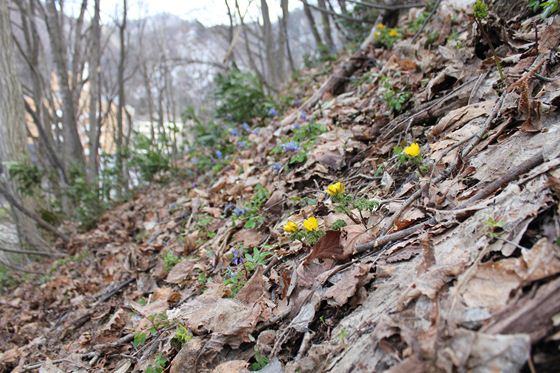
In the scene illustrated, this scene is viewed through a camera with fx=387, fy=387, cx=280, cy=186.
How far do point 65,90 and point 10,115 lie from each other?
2297 mm

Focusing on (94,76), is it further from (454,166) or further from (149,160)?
(454,166)

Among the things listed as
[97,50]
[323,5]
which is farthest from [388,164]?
[97,50]

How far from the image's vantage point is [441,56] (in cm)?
321

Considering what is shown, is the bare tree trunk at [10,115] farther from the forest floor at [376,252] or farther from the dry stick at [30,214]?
the forest floor at [376,252]

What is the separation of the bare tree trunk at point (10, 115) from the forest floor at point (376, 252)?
2.80 metres

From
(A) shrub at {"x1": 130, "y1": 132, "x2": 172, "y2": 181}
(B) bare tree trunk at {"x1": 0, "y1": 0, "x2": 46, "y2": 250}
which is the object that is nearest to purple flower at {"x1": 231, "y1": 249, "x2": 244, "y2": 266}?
(A) shrub at {"x1": 130, "y1": 132, "x2": 172, "y2": 181}

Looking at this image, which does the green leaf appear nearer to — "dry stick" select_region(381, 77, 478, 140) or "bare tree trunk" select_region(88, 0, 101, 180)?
"dry stick" select_region(381, 77, 478, 140)

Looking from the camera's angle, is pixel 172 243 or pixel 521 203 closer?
pixel 521 203

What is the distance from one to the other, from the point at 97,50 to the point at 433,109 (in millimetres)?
8942

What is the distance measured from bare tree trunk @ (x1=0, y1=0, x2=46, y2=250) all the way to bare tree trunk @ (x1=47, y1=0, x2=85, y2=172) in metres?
1.68

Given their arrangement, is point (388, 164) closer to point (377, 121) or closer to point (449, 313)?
point (377, 121)

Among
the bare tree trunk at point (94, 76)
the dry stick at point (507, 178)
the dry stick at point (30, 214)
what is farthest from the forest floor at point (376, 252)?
the bare tree trunk at point (94, 76)

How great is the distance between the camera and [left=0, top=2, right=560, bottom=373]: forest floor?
1130 mm

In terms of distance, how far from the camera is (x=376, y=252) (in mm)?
1727
